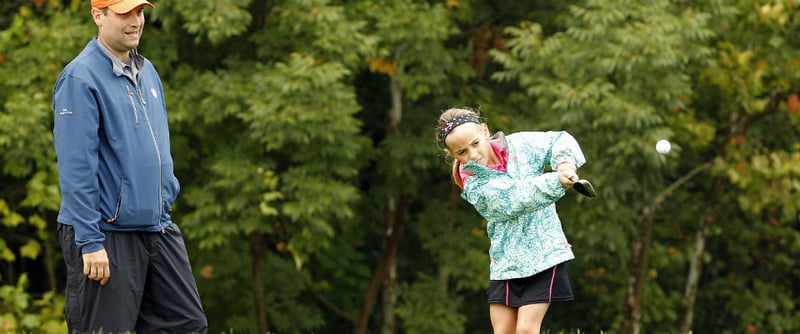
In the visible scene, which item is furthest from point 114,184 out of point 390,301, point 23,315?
point 390,301

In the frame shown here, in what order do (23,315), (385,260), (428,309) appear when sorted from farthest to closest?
(385,260) → (428,309) → (23,315)

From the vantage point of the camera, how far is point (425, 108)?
42.4 feet

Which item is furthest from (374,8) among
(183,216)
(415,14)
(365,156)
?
(183,216)

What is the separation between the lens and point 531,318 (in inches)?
182

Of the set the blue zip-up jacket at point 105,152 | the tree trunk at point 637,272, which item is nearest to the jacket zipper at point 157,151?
the blue zip-up jacket at point 105,152

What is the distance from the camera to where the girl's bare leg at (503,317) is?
481 cm

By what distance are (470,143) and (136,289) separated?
146 centimetres

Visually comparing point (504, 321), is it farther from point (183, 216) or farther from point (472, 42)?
point (472, 42)

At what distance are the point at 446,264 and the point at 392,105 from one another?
199 centimetres

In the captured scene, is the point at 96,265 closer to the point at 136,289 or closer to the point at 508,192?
the point at 136,289

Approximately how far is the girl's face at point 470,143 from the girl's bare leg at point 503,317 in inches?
25.6

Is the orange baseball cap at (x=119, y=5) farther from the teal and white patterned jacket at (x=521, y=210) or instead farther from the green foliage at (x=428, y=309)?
the green foliage at (x=428, y=309)

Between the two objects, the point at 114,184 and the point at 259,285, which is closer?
the point at 114,184

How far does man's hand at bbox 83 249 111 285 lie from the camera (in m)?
4.20
